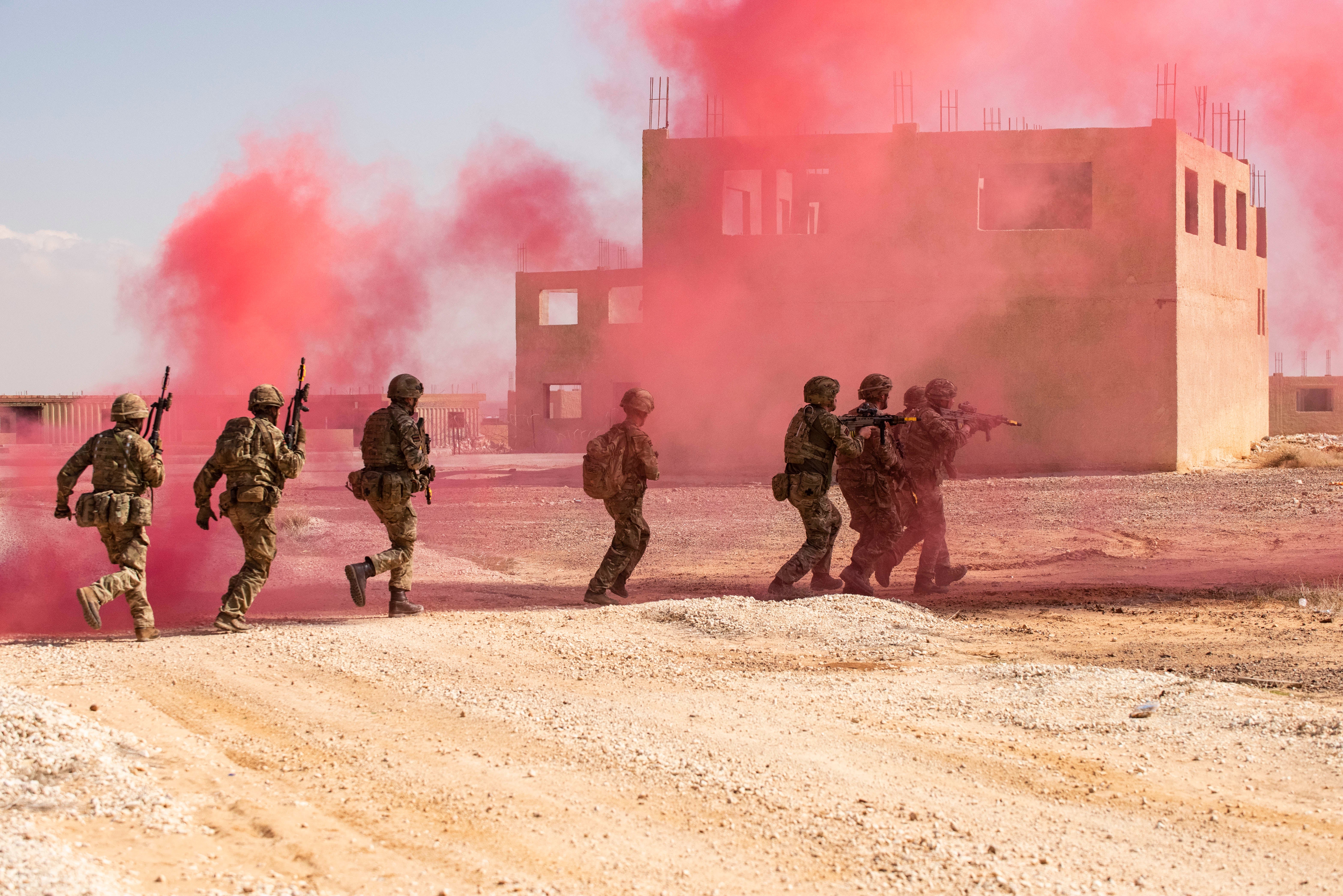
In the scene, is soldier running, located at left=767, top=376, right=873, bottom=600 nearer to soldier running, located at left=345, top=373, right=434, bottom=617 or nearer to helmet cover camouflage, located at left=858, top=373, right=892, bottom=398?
helmet cover camouflage, located at left=858, top=373, right=892, bottom=398

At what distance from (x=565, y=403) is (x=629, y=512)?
132ft

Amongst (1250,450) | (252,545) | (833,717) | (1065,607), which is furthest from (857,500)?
(1250,450)

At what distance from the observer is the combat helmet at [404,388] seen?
27.7ft

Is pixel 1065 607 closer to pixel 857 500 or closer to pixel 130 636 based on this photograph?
pixel 857 500

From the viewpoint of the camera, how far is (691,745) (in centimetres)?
505

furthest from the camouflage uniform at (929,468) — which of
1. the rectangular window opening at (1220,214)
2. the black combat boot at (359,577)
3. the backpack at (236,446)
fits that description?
the rectangular window opening at (1220,214)

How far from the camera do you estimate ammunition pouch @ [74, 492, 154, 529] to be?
7.27 m

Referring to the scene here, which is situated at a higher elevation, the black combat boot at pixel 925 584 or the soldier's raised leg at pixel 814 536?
the soldier's raised leg at pixel 814 536

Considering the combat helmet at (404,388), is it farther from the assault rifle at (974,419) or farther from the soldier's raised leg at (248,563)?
the assault rifle at (974,419)

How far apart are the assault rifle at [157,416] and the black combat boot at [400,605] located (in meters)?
1.87

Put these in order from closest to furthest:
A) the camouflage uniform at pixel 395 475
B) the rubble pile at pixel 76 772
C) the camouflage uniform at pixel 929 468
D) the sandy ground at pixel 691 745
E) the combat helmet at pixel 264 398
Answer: the sandy ground at pixel 691 745 → the rubble pile at pixel 76 772 → the combat helmet at pixel 264 398 → the camouflage uniform at pixel 395 475 → the camouflage uniform at pixel 929 468

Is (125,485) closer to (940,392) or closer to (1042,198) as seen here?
(940,392)

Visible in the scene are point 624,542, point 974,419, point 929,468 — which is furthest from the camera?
point 974,419

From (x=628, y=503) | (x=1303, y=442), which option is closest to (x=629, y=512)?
(x=628, y=503)
